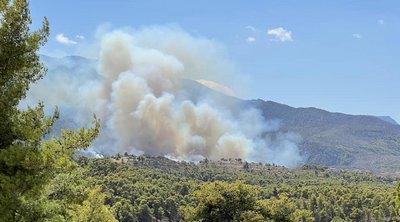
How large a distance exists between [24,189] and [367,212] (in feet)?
325

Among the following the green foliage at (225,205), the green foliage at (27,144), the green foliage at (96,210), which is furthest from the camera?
the green foliage at (225,205)

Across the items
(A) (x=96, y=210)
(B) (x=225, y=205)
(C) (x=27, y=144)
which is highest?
(A) (x=96, y=210)

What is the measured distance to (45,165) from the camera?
37.4 feet

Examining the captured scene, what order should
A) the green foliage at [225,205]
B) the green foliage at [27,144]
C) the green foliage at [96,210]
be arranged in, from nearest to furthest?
the green foliage at [27,144]
the green foliage at [96,210]
the green foliage at [225,205]

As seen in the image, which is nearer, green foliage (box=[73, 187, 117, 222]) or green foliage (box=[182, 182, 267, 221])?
green foliage (box=[73, 187, 117, 222])

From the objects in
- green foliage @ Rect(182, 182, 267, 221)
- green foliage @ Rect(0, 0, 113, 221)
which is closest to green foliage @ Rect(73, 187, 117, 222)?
green foliage @ Rect(182, 182, 267, 221)

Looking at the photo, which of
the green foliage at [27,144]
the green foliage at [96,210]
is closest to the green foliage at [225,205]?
the green foliage at [96,210]

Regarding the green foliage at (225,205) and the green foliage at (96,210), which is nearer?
the green foliage at (96,210)

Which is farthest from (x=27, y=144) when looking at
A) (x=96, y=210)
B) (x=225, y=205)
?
(x=225, y=205)

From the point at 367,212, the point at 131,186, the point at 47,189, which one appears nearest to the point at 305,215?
the point at 47,189

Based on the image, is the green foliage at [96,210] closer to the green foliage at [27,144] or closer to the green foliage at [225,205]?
the green foliage at [225,205]

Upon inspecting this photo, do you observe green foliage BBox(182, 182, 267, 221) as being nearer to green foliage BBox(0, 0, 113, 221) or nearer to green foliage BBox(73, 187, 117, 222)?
green foliage BBox(73, 187, 117, 222)

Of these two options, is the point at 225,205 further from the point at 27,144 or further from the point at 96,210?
the point at 27,144

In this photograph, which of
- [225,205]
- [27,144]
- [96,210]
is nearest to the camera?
[27,144]
